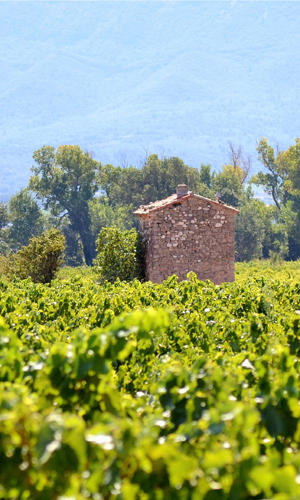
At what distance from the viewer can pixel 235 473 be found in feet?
8.84

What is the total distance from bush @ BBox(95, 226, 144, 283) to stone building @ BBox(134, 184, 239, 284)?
818 mm

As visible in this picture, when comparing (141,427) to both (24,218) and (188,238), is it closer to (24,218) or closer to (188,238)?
(188,238)

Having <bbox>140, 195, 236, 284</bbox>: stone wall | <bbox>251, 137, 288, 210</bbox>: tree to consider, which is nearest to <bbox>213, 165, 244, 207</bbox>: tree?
<bbox>251, 137, 288, 210</bbox>: tree

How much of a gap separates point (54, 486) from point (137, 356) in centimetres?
431

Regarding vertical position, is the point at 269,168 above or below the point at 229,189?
above

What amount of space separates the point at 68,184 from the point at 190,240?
52.7 m

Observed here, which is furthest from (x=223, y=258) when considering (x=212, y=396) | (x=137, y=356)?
(x=212, y=396)

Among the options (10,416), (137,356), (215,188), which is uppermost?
(215,188)

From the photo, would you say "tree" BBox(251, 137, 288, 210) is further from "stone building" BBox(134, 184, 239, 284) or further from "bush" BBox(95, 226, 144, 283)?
"stone building" BBox(134, 184, 239, 284)

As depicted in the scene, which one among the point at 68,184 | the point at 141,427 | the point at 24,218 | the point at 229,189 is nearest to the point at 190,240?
the point at 141,427

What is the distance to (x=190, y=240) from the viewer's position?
27.7 meters

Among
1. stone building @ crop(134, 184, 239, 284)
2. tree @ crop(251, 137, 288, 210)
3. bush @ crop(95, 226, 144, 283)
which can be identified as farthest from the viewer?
tree @ crop(251, 137, 288, 210)

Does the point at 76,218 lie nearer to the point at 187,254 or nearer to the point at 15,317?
the point at 187,254

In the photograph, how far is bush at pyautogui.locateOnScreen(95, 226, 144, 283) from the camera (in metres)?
28.7
